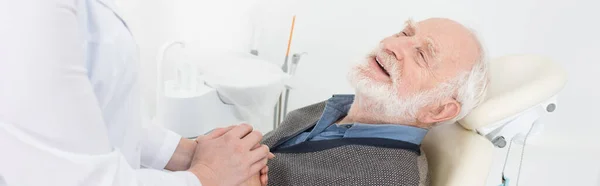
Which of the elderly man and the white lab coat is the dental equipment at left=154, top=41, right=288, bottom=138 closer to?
the elderly man

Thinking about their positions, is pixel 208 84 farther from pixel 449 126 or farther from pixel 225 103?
pixel 449 126

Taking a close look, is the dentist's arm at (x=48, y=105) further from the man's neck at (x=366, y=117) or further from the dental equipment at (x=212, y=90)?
the dental equipment at (x=212, y=90)

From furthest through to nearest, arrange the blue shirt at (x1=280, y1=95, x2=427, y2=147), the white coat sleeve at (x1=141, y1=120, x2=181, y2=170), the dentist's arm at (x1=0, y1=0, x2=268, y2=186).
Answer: the blue shirt at (x1=280, y1=95, x2=427, y2=147)
the white coat sleeve at (x1=141, y1=120, x2=181, y2=170)
the dentist's arm at (x1=0, y1=0, x2=268, y2=186)

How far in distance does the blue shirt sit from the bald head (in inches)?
2.6

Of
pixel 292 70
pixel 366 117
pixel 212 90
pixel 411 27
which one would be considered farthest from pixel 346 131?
pixel 292 70

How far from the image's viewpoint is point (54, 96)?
541mm

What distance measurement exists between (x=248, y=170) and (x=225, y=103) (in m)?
1.03

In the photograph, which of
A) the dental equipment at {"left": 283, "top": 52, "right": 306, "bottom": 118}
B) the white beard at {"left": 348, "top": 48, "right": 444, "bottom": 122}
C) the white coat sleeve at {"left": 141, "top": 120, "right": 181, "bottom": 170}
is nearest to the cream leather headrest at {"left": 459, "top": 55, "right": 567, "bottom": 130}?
the white beard at {"left": 348, "top": 48, "right": 444, "bottom": 122}

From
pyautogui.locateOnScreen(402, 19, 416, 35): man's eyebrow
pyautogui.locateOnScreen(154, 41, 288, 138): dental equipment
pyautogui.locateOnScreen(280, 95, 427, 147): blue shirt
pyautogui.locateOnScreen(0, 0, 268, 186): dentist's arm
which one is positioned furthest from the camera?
pyautogui.locateOnScreen(154, 41, 288, 138): dental equipment

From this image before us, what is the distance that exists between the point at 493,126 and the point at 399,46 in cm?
33

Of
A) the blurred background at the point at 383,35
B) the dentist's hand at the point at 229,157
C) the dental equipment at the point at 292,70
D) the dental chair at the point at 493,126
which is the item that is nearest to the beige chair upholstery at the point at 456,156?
the dental chair at the point at 493,126

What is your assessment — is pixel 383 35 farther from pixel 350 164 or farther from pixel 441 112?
pixel 350 164

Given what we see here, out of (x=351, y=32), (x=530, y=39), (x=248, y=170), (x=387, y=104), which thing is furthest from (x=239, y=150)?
(x=530, y=39)

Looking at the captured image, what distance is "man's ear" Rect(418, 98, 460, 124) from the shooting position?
1.26 meters
